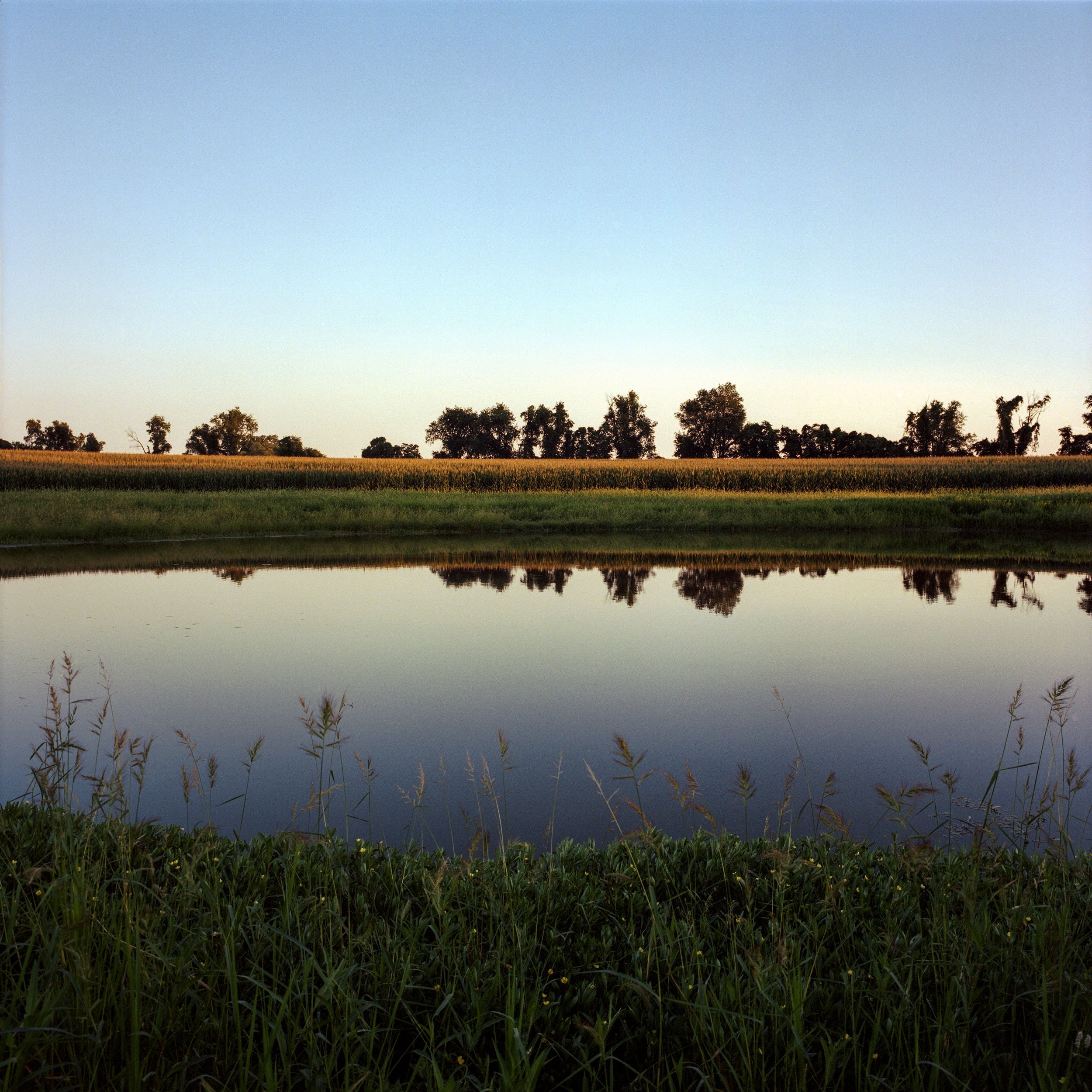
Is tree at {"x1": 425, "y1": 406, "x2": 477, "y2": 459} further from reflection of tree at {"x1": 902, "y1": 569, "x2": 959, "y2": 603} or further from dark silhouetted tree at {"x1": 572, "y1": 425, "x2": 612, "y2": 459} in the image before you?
reflection of tree at {"x1": 902, "y1": 569, "x2": 959, "y2": 603}

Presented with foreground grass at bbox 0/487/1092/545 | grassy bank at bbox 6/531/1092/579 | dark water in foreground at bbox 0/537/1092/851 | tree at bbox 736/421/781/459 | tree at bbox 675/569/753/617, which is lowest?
dark water in foreground at bbox 0/537/1092/851

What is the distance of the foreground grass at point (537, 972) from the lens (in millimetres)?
1995

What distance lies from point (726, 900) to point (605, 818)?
1.23 meters

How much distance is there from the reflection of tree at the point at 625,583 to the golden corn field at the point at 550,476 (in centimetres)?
1916

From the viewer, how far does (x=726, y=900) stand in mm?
2988

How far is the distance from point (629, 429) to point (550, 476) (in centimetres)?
4896

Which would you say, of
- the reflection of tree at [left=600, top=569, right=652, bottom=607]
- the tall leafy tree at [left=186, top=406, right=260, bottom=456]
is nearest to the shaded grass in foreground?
the reflection of tree at [left=600, top=569, right=652, bottom=607]

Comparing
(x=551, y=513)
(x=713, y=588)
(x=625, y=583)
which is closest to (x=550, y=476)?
(x=551, y=513)

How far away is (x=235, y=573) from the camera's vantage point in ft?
46.6

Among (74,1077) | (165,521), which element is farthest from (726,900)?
(165,521)

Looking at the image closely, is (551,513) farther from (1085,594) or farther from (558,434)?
(558,434)

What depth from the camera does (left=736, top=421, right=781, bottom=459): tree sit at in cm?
8150

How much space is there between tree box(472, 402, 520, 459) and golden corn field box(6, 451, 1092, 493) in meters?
49.3

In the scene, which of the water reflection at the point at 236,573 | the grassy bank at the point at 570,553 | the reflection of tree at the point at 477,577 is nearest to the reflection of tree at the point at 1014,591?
the grassy bank at the point at 570,553
